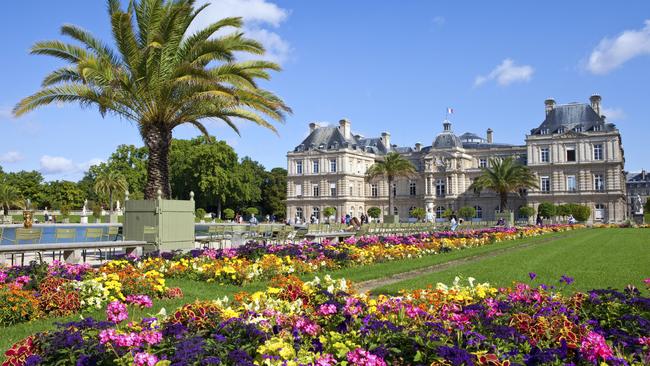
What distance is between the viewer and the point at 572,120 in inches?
2667

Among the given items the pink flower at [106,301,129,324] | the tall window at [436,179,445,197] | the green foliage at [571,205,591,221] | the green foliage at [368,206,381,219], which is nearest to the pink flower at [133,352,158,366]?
the pink flower at [106,301,129,324]

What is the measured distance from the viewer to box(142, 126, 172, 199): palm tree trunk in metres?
15.1

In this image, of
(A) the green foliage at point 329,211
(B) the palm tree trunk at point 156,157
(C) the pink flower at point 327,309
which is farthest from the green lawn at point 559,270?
(A) the green foliage at point 329,211

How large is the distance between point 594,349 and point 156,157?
43.1 ft

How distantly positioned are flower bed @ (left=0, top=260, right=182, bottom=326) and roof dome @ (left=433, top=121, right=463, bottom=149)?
72.7m

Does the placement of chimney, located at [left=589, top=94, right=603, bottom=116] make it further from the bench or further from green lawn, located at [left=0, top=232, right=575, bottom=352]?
the bench

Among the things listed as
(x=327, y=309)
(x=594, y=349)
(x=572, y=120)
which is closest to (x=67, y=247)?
(x=327, y=309)

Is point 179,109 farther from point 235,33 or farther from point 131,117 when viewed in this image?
point 235,33

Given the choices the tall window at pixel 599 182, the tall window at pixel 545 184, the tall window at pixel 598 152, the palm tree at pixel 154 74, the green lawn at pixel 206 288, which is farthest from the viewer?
the tall window at pixel 545 184

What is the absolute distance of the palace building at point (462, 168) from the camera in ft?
213

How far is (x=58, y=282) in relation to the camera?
796 centimetres

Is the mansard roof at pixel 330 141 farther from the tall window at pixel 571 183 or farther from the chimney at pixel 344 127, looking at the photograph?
the tall window at pixel 571 183

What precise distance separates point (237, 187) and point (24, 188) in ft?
104

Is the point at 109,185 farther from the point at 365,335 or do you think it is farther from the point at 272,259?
the point at 365,335
